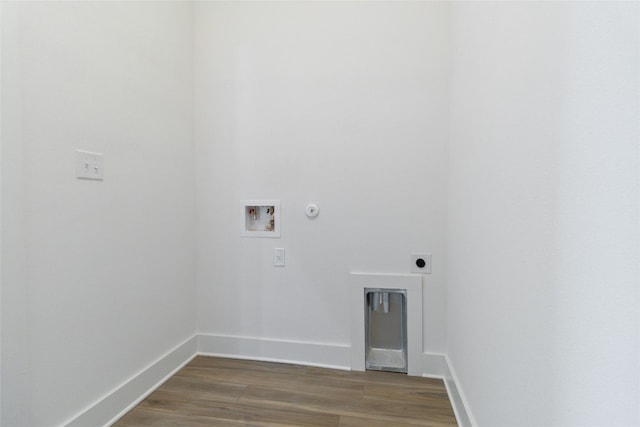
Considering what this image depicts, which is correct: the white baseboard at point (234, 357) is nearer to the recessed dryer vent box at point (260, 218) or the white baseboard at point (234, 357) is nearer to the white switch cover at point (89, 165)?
the recessed dryer vent box at point (260, 218)

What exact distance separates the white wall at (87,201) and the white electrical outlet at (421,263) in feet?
4.89

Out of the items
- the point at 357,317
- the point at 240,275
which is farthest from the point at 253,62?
the point at 357,317

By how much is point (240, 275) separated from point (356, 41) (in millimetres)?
1700

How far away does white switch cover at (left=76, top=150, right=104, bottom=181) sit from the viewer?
4.23ft

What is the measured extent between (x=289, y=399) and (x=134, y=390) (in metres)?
0.81

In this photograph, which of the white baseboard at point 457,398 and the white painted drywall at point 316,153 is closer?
the white baseboard at point 457,398

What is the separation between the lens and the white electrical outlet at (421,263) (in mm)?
1803

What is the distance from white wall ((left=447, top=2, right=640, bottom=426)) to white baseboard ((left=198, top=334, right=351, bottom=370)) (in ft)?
2.89

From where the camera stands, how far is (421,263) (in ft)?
5.94

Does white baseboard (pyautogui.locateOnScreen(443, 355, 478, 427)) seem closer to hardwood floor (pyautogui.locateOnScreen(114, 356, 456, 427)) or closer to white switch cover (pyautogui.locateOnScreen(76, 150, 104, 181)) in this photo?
hardwood floor (pyautogui.locateOnScreen(114, 356, 456, 427))

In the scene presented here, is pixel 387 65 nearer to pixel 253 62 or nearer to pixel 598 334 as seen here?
pixel 253 62

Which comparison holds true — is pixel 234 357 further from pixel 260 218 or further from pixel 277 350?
pixel 260 218

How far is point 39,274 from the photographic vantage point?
44.4 inches

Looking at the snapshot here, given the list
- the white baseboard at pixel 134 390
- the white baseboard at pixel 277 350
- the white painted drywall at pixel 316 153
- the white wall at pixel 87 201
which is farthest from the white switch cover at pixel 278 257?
the white baseboard at pixel 134 390
